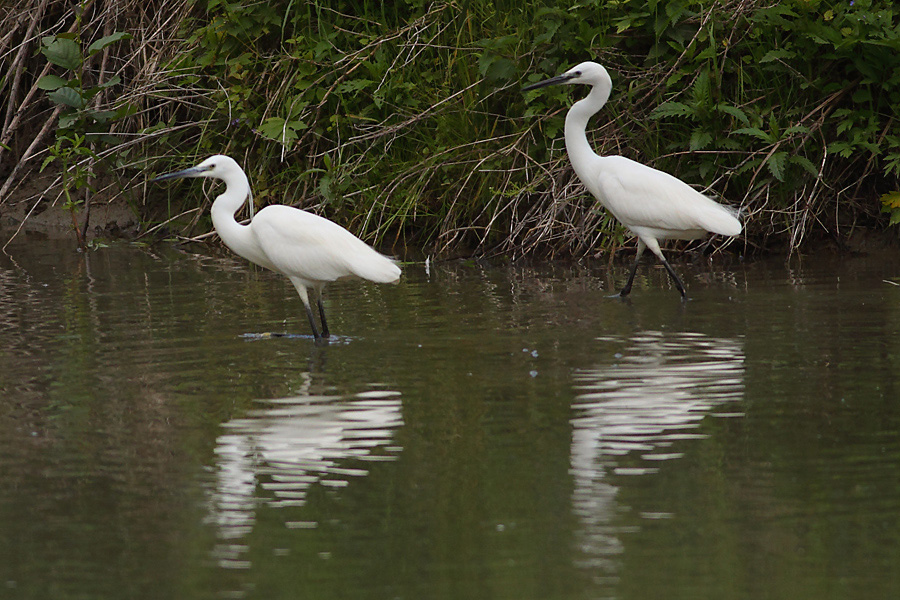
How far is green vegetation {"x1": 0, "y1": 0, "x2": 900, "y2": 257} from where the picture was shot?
9.41 m

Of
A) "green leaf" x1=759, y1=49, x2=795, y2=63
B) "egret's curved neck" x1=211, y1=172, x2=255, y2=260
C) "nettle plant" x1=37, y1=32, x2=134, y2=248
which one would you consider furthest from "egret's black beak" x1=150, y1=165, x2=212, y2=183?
"green leaf" x1=759, y1=49, x2=795, y2=63

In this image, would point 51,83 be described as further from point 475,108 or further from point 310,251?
point 310,251

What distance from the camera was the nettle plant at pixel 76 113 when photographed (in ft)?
36.2

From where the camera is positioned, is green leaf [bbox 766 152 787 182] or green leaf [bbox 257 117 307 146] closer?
green leaf [bbox 766 152 787 182]

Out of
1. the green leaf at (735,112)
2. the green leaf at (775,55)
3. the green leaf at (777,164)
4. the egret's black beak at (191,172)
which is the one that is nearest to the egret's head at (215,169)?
the egret's black beak at (191,172)

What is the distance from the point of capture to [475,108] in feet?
34.3

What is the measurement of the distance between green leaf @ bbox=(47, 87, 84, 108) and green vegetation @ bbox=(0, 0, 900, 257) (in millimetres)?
20

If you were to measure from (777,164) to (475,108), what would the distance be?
2.58m

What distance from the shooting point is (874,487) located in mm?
3951

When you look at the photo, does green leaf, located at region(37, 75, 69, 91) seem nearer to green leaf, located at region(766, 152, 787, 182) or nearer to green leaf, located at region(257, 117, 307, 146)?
green leaf, located at region(257, 117, 307, 146)

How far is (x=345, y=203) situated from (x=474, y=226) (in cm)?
120

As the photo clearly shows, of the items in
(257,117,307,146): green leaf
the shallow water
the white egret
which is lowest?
the shallow water

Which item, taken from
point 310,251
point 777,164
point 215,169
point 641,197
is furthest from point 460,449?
point 777,164

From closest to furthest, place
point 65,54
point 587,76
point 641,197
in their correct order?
point 641,197
point 587,76
point 65,54
